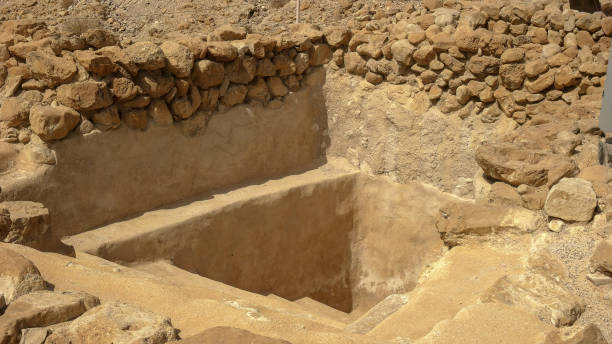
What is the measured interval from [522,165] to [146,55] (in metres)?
2.81

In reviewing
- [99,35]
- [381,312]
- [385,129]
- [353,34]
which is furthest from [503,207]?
[99,35]

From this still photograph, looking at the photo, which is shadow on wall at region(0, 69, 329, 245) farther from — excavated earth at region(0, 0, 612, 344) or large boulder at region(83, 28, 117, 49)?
large boulder at region(83, 28, 117, 49)

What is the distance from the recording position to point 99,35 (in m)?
4.86

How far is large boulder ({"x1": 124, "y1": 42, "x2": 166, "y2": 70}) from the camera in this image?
15.3 feet

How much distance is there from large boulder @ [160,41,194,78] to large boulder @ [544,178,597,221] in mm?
2827

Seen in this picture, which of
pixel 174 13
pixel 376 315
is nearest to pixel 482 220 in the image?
pixel 376 315

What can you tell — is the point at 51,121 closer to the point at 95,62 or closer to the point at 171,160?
the point at 95,62

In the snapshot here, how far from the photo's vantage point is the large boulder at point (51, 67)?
4.41m

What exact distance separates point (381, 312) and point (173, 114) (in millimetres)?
2649

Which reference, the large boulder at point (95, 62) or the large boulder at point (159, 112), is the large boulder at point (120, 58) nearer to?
the large boulder at point (95, 62)

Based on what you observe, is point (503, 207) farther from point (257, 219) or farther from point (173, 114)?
point (173, 114)

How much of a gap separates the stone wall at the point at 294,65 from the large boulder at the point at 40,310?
2.13 metres

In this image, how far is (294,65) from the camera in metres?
5.84

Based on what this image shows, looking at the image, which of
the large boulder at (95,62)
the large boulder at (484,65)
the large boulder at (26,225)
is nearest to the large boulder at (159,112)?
the large boulder at (95,62)
